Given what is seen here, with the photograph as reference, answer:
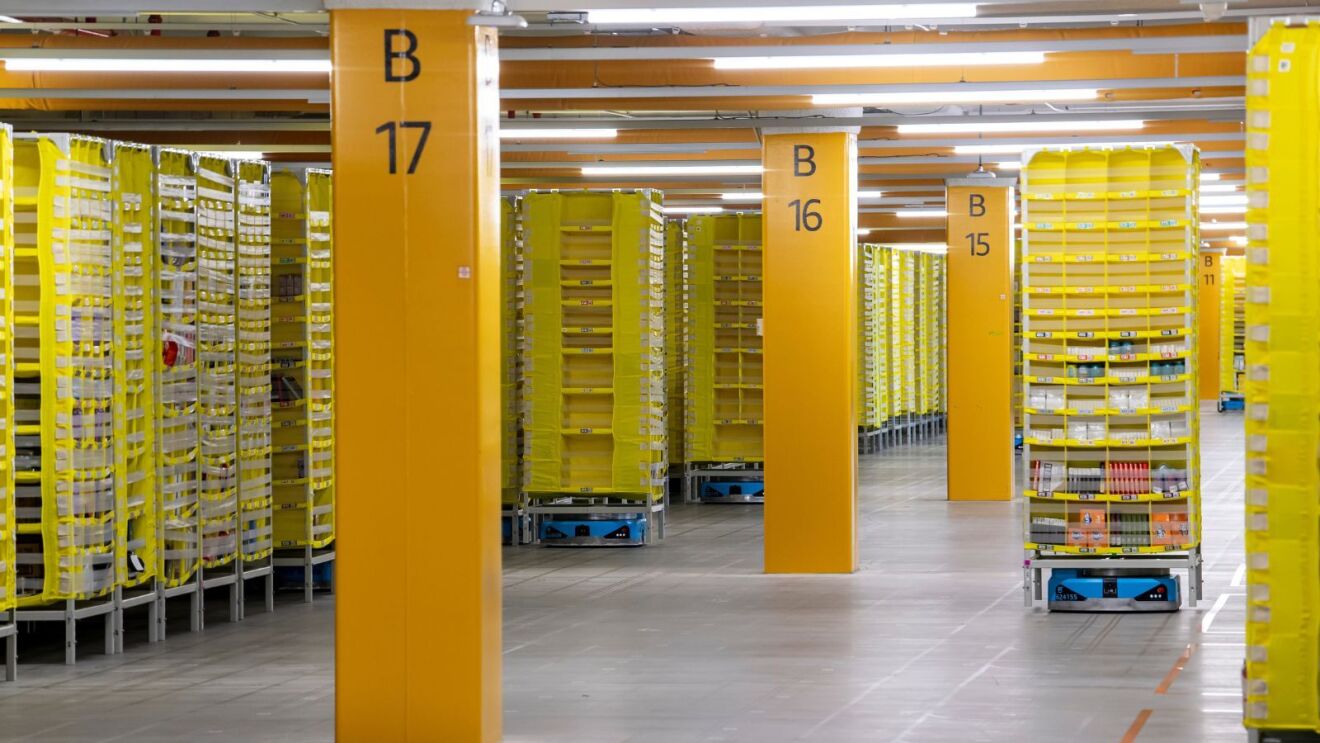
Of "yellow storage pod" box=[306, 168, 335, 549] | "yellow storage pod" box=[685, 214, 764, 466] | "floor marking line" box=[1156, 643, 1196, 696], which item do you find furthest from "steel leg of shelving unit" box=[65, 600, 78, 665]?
"yellow storage pod" box=[685, 214, 764, 466]

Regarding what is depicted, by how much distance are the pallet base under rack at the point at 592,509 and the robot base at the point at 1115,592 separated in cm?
619

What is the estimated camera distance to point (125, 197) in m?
12.5

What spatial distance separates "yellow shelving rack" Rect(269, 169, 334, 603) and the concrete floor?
25.4 inches

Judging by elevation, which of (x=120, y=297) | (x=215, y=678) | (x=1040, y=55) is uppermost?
(x=1040, y=55)

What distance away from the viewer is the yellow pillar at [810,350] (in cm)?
1605

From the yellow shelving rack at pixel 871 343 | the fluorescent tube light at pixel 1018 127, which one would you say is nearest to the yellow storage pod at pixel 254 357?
the fluorescent tube light at pixel 1018 127

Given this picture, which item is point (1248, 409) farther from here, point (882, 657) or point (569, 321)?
point (569, 321)

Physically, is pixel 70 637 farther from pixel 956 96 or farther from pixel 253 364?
pixel 956 96

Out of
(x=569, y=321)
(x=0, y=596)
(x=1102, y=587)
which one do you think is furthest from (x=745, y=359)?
(x=0, y=596)

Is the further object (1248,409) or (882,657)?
(882,657)

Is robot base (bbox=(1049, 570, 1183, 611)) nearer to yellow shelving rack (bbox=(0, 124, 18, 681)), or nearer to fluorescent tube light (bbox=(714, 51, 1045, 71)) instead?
fluorescent tube light (bbox=(714, 51, 1045, 71))

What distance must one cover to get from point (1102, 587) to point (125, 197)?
7507 mm

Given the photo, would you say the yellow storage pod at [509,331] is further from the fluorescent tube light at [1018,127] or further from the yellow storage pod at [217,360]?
the yellow storage pod at [217,360]

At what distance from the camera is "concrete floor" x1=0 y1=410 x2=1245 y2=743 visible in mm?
9828
